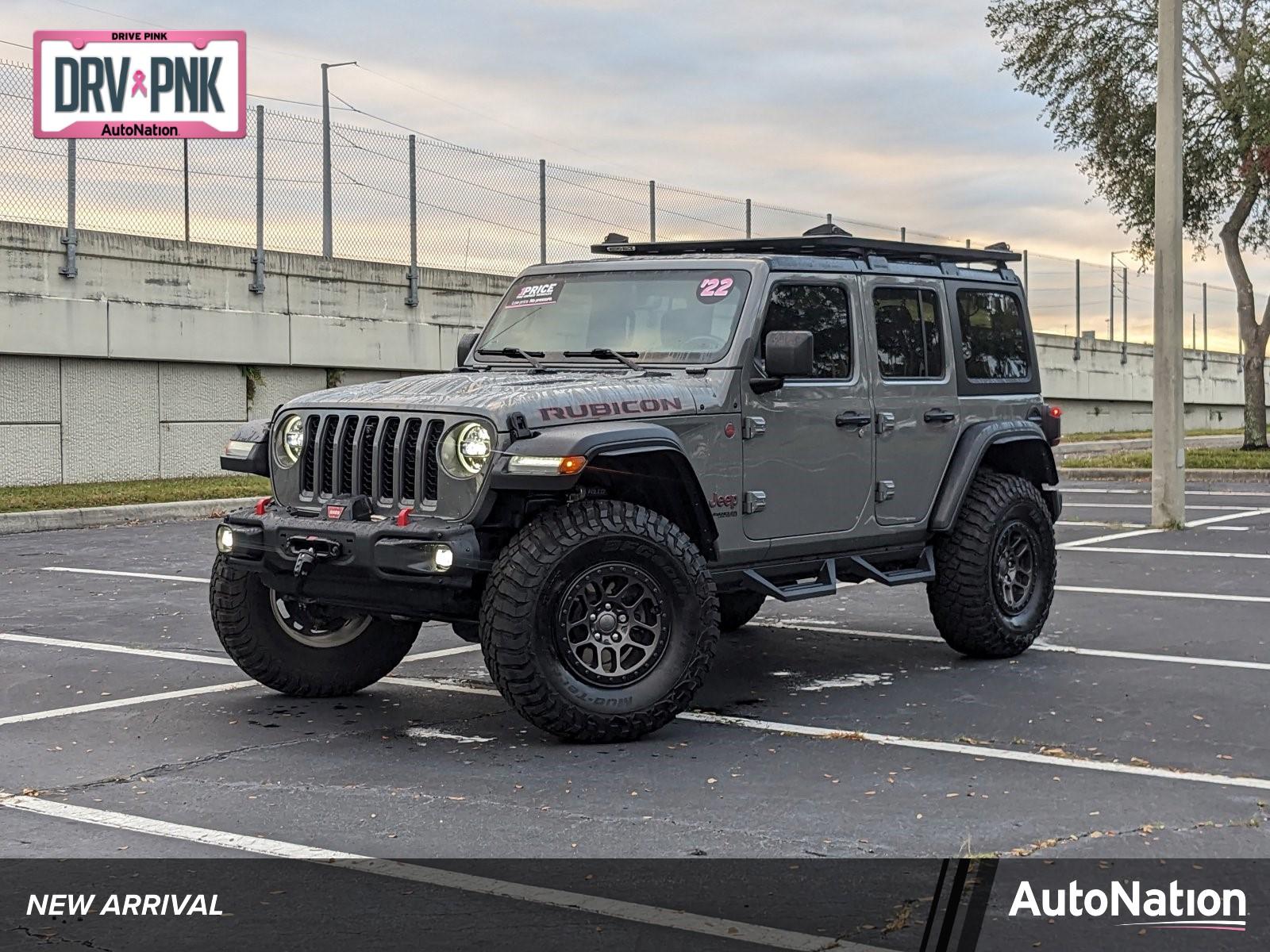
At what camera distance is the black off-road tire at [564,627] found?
21.1 ft

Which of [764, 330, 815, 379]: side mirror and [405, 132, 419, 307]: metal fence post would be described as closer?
[764, 330, 815, 379]: side mirror

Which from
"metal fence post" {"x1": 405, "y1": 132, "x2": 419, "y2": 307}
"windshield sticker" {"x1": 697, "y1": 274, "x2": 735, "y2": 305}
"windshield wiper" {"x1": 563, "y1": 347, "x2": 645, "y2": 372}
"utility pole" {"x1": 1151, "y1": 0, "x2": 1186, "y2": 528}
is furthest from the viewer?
"metal fence post" {"x1": 405, "y1": 132, "x2": 419, "y2": 307}

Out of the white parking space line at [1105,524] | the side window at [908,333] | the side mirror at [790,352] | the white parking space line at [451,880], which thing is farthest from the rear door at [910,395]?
the white parking space line at [1105,524]

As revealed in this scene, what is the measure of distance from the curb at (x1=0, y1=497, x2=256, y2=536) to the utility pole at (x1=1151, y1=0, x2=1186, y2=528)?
30.0 ft

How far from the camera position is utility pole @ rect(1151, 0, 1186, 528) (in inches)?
625

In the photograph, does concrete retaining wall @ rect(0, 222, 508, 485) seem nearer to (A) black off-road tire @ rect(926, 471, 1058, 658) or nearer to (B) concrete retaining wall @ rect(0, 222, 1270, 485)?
(B) concrete retaining wall @ rect(0, 222, 1270, 485)

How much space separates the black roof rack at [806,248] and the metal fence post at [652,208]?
20.1 metres

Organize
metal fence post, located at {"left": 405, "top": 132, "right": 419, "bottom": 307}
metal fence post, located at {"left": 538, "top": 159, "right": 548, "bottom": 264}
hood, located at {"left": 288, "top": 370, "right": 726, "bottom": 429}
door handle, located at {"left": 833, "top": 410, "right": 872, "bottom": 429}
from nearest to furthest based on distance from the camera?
hood, located at {"left": 288, "top": 370, "right": 726, "bottom": 429}
door handle, located at {"left": 833, "top": 410, "right": 872, "bottom": 429}
metal fence post, located at {"left": 405, "top": 132, "right": 419, "bottom": 307}
metal fence post, located at {"left": 538, "top": 159, "right": 548, "bottom": 264}

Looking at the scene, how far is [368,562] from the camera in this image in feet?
21.7

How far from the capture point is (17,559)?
44.7 feet

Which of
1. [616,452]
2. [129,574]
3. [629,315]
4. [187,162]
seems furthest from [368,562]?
[187,162]

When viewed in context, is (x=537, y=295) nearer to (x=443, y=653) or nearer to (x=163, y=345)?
(x=443, y=653)

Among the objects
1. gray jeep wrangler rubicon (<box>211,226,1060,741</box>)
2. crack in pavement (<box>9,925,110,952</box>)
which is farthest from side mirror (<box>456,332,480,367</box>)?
crack in pavement (<box>9,925,110,952</box>)

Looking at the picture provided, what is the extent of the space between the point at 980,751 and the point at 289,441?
3.33 meters
